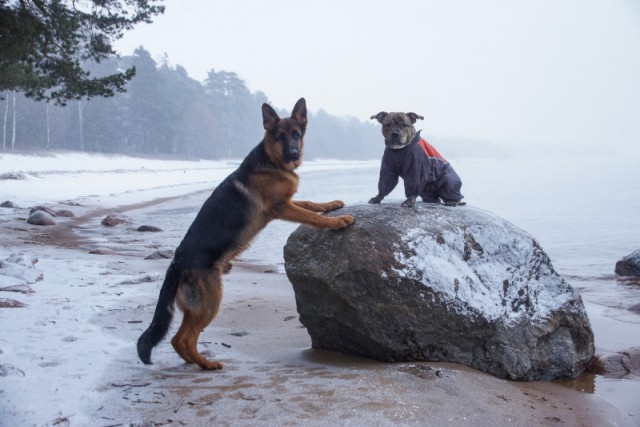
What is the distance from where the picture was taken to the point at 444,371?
5145 millimetres

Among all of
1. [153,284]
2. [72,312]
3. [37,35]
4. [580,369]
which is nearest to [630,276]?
[580,369]

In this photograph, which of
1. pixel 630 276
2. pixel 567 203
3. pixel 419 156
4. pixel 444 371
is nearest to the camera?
pixel 444 371

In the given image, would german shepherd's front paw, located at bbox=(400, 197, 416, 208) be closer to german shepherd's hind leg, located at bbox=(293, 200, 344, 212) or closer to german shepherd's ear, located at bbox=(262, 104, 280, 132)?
german shepherd's hind leg, located at bbox=(293, 200, 344, 212)

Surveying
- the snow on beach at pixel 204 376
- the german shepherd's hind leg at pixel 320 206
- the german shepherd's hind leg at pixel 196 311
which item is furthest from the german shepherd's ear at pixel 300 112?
the snow on beach at pixel 204 376

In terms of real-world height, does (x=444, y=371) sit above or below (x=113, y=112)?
below

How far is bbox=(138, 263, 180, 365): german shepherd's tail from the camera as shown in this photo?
5.14m

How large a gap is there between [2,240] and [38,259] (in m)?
3.87

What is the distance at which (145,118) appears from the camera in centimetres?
7625

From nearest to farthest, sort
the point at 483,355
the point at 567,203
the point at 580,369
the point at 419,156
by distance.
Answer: the point at 483,355 → the point at 580,369 → the point at 419,156 → the point at 567,203

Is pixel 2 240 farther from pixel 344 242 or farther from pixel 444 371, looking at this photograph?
pixel 444 371

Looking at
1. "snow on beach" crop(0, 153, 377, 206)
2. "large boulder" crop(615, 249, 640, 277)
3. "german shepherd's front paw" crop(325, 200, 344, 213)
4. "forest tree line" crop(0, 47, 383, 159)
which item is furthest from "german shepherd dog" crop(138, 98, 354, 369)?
"forest tree line" crop(0, 47, 383, 159)

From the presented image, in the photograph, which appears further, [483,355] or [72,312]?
[72,312]

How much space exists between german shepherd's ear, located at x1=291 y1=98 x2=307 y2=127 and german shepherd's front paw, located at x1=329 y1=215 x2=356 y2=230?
123cm

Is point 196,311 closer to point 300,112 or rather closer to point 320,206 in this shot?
point 320,206
